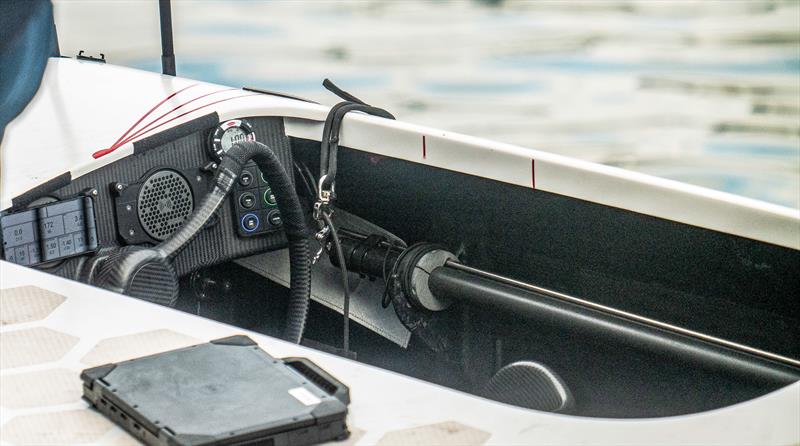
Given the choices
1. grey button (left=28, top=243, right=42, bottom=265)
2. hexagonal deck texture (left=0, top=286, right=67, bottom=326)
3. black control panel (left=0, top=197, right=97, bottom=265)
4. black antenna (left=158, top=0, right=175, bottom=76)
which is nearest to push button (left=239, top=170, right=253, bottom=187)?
black control panel (left=0, top=197, right=97, bottom=265)

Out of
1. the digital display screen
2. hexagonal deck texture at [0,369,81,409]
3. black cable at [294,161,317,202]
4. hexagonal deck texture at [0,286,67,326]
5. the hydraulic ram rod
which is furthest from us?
black cable at [294,161,317,202]

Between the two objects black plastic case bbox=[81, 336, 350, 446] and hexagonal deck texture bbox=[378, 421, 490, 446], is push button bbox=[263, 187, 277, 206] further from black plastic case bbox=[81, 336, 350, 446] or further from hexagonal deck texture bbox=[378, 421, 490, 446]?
hexagonal deck texture bbox=[378, 421, 490, 446]

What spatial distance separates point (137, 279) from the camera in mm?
1489

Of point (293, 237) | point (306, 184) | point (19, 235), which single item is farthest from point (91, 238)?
point (306, 184)

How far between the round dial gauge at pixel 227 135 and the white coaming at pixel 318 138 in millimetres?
18

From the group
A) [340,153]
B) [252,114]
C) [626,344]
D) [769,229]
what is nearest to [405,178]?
[340,153]

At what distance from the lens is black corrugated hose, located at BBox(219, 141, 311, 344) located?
5.43ft

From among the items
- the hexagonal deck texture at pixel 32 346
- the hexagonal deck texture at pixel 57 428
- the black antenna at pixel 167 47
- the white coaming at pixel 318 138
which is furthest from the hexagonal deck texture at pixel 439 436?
the black antenna at pixel 167 47

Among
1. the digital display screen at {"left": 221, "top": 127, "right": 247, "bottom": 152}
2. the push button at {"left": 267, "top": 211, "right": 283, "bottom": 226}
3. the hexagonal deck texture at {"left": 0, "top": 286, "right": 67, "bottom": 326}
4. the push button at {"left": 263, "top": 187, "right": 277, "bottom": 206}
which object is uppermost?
the digital display screen at {"left": 221, "top": 127, "right": 247, "bottom": 152}

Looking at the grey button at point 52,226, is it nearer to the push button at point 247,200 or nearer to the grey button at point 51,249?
the grey button at point 51,249

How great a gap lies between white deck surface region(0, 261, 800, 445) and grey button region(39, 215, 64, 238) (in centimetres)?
41

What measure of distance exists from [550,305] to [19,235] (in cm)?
80

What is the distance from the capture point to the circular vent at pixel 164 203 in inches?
68.9

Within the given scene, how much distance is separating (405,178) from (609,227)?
42 centimetres
